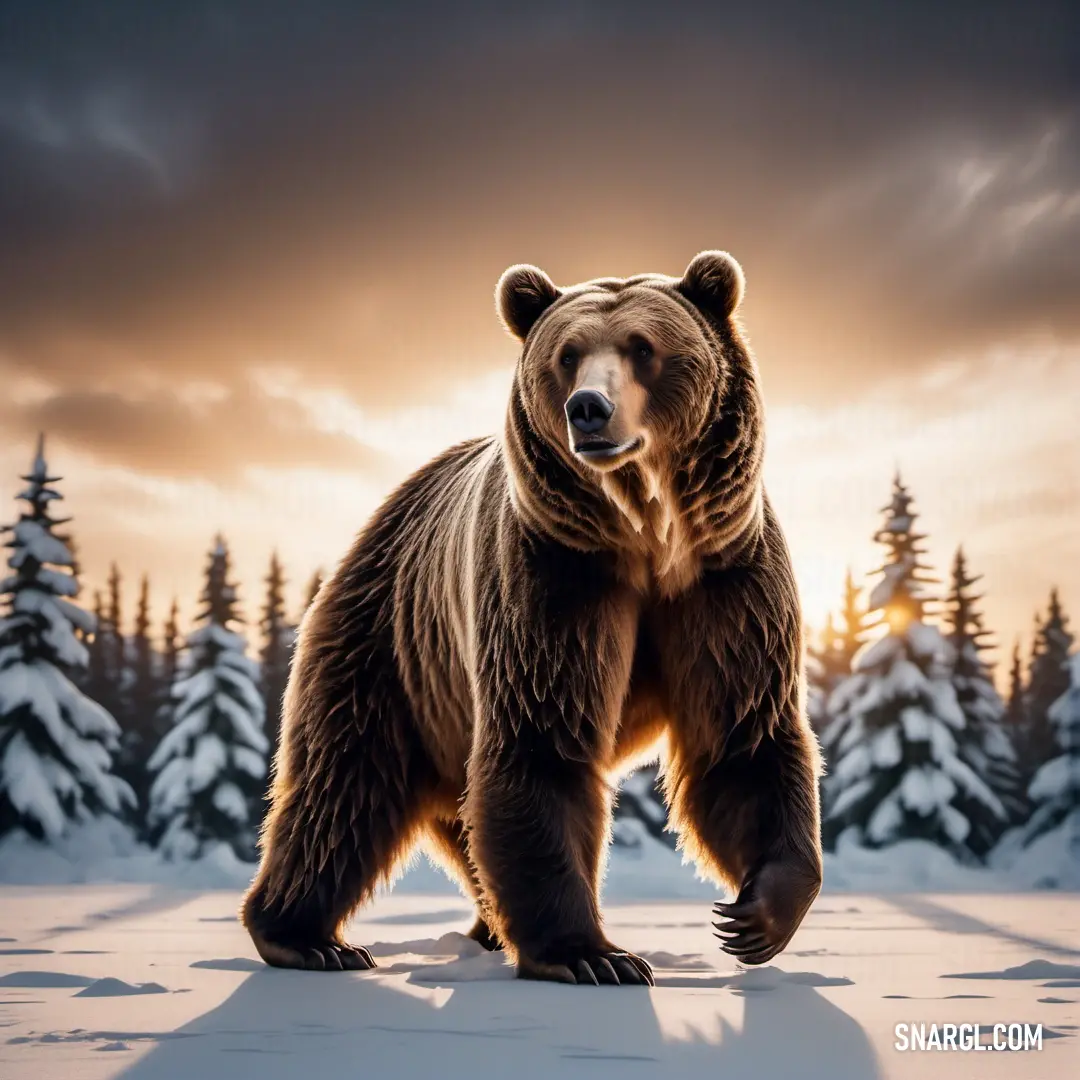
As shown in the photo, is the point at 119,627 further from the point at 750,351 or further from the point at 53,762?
the point at 750,351

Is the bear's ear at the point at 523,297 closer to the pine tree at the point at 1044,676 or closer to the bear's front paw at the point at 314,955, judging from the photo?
the bear's front paw at the point at 314,955

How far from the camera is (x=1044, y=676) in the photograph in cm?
2805

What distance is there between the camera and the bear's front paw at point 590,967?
4480mm

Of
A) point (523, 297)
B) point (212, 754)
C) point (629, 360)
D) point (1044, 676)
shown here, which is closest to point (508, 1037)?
point (629, 360)

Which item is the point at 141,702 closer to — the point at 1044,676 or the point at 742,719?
the point at 1044,676

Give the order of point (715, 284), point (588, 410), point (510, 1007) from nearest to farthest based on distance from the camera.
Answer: point (510, 1007) → point (588, 410) → point (715, 284)

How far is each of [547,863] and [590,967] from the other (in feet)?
1.21

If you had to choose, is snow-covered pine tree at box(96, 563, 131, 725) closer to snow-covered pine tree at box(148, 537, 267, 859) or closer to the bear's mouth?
snow-covered pine tree at box(148, 537, 267, 859)

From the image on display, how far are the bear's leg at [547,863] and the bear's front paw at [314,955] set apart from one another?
0.81m

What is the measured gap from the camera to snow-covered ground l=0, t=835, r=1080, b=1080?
3.51 m

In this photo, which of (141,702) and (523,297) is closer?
(523,297)

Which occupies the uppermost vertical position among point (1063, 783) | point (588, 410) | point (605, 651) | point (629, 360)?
A: point (629, 360)

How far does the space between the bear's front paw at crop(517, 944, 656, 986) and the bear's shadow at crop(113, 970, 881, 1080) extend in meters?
0.07

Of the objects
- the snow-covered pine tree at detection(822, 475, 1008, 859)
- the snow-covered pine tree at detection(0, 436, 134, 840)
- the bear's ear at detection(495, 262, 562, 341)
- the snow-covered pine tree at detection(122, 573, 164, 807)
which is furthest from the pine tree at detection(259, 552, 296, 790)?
the bear's ear at detection(495, 262, 562, 341)
